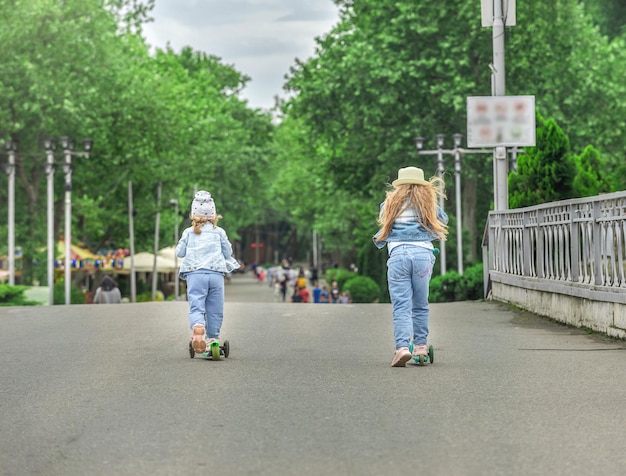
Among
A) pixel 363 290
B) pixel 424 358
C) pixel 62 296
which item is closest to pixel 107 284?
pixel 62 296

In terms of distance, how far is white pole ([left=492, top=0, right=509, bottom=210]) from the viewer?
20.5m

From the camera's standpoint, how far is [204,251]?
11289 mm

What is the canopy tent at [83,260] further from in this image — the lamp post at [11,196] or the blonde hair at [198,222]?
the blonde hair at [198,222]

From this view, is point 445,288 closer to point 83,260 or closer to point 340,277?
point 83,260

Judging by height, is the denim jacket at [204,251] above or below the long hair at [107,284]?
above

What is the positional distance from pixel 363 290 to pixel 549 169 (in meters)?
31.9

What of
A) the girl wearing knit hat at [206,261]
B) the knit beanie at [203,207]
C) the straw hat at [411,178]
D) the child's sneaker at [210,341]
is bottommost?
the child's sneaker at [210,341]

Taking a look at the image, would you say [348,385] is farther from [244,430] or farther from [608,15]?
[608,15]

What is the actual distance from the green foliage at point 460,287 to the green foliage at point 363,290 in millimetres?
26476

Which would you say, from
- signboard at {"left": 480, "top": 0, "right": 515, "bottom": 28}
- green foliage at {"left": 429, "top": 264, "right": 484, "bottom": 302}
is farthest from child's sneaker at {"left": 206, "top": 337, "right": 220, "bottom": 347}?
signboard at {"left": 480, "top": 0, "right": 515, "bottom": 28}

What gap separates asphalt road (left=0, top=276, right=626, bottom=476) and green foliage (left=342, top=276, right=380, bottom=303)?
37.5 meters

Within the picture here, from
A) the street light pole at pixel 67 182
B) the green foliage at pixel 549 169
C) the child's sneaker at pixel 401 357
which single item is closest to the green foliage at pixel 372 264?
the street light pole at pixel 67 182

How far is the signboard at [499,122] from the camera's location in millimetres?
20391

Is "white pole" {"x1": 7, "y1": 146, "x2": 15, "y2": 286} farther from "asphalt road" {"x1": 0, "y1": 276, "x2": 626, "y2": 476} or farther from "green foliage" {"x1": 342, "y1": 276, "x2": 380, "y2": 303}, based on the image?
"asphalt road" {"x1": 0, "y1": 276, "x2": 626, "y2": 476}
